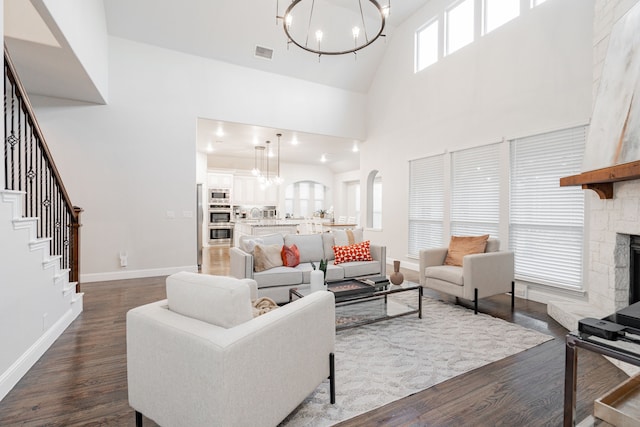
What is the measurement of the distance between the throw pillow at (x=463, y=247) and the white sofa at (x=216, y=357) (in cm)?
298

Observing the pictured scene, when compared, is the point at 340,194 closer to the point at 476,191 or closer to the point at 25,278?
the point at 476,191

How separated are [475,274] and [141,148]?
5488mm

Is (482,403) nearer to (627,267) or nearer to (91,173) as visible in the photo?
(627,267)

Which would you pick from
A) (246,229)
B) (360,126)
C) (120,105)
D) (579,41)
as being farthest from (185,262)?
(579,41)

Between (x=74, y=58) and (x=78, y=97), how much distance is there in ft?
4.64

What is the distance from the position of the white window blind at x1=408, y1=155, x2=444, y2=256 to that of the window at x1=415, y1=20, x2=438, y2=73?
1845 mm

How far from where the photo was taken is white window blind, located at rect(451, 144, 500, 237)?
15.4ft

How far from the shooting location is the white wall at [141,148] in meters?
4.99

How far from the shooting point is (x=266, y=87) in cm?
634

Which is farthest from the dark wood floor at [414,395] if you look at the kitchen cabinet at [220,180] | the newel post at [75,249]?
the kitchen cabinet at [220,180]

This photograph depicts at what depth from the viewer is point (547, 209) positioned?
13.2ft

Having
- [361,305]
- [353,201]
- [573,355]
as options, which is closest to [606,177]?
[573,355]

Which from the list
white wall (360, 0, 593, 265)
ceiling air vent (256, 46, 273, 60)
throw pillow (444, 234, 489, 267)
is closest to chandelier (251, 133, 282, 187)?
ceiling air vent (256, 46, 273, 60)

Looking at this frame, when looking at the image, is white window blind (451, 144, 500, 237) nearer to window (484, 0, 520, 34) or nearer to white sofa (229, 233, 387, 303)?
white sofa (229, 233, 387, 303)
